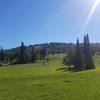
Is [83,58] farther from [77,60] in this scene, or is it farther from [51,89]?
[51,89]

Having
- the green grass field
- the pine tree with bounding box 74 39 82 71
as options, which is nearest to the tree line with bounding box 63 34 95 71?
the pine tree with bounding box 74 39 82 71

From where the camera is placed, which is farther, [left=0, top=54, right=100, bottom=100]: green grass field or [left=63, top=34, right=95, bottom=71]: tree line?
[left=63, top=34, right=95, bottom=71]: tree line

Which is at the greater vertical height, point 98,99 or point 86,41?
point 86,41

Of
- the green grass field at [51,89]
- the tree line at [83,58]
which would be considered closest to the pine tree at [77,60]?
the tree line at [83,58]

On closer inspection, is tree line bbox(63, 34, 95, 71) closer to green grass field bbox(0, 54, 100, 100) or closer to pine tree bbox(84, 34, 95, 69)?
pine tree bbox(84, 34, 95, 69)

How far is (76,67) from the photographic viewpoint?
444 ft

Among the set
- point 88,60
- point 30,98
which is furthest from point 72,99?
point 88,60

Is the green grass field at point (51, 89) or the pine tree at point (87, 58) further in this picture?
the pine tree at point (87, 58)

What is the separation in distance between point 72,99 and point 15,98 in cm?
612

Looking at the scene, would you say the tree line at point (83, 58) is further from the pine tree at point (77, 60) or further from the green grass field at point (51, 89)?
the green grass field at point (51, 89)

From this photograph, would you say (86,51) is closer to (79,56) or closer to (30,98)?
(79,56)

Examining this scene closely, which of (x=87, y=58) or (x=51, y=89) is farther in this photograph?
(x=87, y=58)

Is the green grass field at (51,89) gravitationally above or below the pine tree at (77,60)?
below

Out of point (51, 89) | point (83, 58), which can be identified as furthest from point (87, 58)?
point (51, 89)
